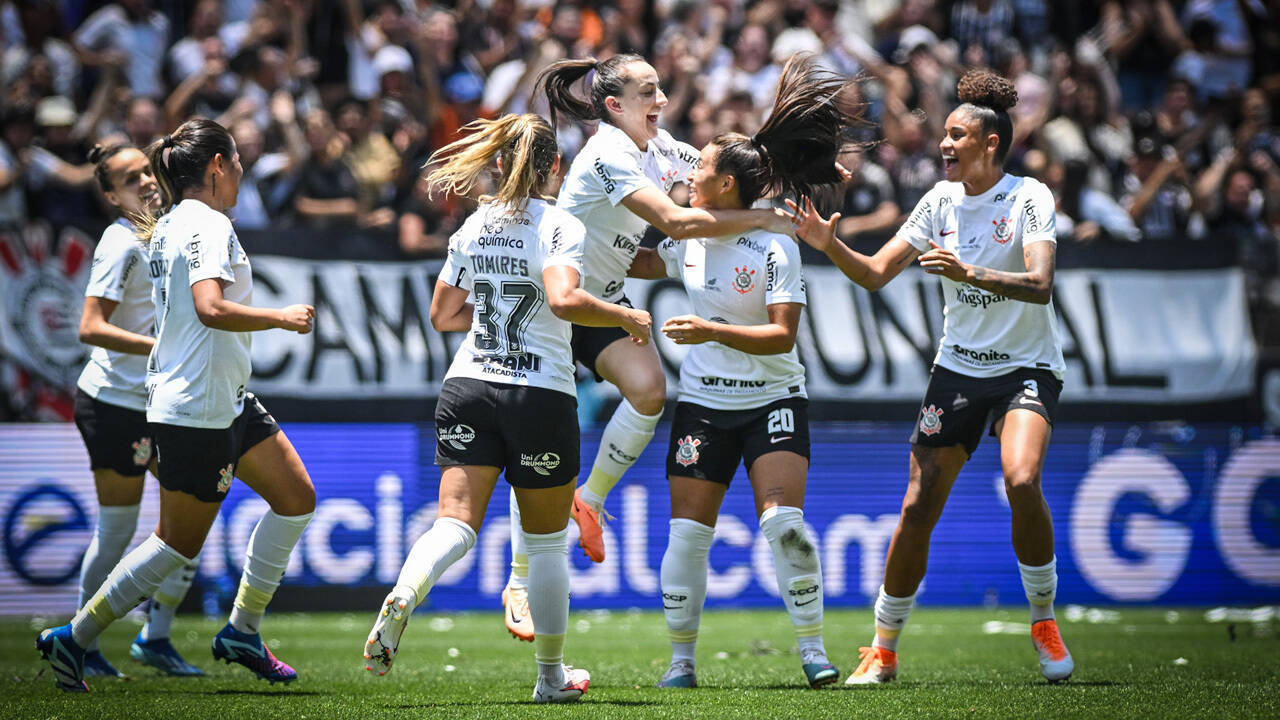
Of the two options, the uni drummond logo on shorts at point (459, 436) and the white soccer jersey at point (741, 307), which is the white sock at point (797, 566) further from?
the uni drummond logo on shorts at point (459, 436)

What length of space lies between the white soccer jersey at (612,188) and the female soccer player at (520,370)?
75 centimetres

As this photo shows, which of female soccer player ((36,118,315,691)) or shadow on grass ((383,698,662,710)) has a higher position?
female soccer player ((36,118,315,691))

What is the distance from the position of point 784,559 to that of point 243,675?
10.6 feet

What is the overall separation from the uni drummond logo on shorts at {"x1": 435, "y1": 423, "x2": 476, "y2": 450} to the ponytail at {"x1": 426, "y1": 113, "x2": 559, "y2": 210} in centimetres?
99

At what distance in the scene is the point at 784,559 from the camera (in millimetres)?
6570

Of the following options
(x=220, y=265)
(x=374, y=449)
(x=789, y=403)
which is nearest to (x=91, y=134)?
(x=374, y=449)

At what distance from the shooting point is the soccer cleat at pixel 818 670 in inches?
255

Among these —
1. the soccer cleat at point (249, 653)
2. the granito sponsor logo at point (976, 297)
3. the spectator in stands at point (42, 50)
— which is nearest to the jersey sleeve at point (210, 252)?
the soccer cleat at point (249, 653)

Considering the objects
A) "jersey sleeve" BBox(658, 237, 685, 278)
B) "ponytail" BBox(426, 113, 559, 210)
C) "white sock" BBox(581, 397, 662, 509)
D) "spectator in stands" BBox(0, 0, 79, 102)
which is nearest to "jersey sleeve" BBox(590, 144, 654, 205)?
"jersey sleeve" BBox(658, 237, 685, 278)

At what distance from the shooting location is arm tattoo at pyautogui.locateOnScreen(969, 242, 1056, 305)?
635 centimetres

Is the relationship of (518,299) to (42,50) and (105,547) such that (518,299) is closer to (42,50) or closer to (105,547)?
(105,547)

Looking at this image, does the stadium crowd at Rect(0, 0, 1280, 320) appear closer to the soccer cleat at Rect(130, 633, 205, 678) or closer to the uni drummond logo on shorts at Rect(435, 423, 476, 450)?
the soccer cleat at Rect(130, 633, 205, 678)

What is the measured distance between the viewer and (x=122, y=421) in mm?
7500

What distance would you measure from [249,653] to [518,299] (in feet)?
7.89
